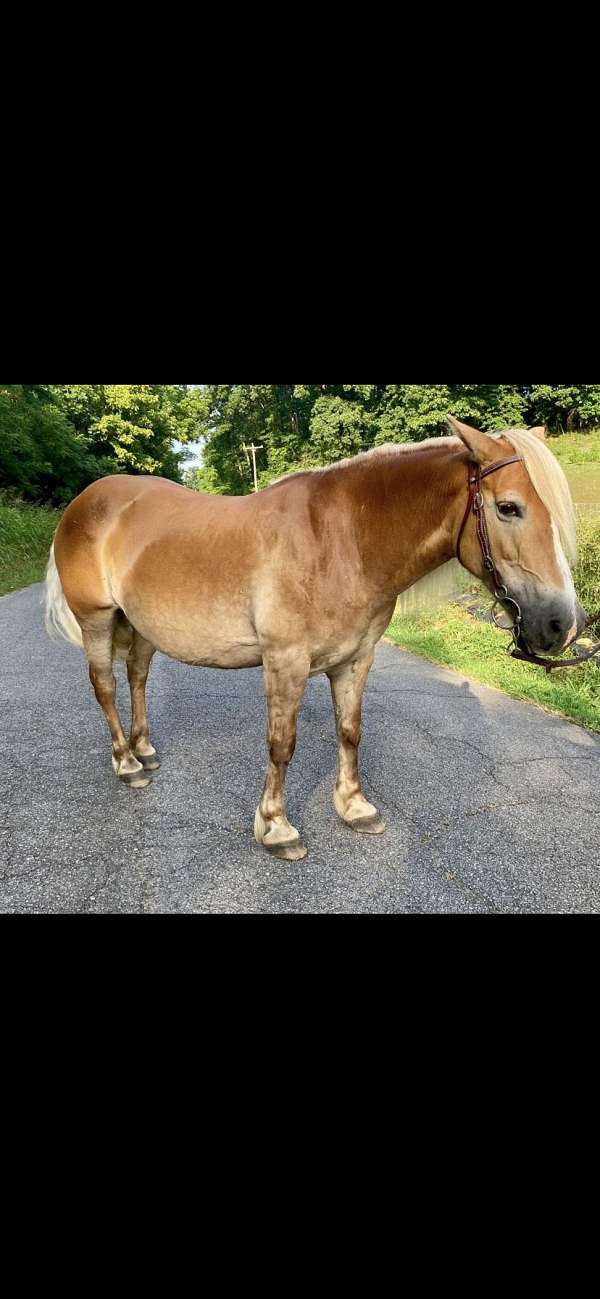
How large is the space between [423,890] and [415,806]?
0.73m

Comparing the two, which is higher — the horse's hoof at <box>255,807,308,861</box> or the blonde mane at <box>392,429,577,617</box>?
the blonde mane at <box>392,429,577,617</box>

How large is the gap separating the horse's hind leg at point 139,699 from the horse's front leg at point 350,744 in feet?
4.26

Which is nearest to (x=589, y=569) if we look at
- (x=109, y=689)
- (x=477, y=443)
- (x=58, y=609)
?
(x=477, y=443)

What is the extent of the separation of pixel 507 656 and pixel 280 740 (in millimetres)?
4146

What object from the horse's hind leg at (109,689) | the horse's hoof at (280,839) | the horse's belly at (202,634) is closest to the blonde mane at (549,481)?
the horse's belly at (202,634)

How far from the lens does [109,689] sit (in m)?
3.15

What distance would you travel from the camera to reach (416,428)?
19938mm

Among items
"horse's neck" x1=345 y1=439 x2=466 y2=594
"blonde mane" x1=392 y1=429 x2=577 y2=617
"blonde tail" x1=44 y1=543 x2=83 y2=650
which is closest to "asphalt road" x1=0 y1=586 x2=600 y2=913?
"blonde tail" x1=44 y1=543 x2=83 y2=650

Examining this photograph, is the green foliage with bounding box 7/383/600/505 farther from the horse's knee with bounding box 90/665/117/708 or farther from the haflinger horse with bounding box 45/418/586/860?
the horse's knee with bounding box 90/665/117/708

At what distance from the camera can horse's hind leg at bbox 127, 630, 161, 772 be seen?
3.35m

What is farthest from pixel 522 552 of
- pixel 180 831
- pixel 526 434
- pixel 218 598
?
pixel 180 831

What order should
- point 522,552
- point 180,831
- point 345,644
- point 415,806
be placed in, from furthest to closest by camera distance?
point 415,806 → point 180,831 → point 345,644 → point 522,552

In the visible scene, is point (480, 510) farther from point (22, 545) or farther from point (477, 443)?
point (22, 545)

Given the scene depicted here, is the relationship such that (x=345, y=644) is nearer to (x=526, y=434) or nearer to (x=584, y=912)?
(x=526, y=434)
